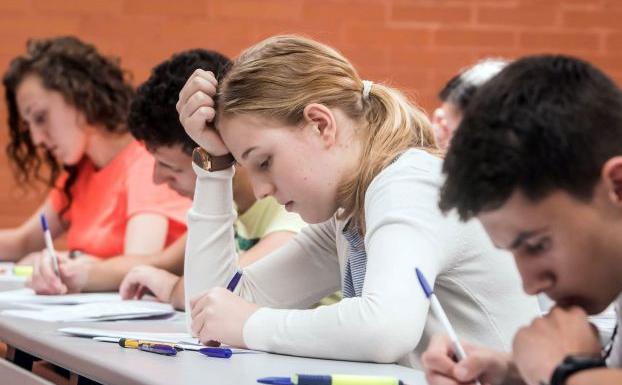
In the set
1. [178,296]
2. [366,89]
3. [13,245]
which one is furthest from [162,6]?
[366,89]

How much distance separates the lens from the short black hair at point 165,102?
7.70 feet

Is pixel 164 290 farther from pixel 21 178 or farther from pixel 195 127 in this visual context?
pixel 21 178

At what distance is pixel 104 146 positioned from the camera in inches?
133

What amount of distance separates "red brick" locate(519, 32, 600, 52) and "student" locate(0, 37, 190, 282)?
64.2 inches

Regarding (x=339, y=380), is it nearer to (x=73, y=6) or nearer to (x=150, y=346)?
(x=150, y=346)

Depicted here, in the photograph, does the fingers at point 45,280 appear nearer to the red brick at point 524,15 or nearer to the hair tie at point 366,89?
the hair tie at point 366,89

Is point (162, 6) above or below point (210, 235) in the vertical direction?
above

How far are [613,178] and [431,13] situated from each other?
3275 millimetres

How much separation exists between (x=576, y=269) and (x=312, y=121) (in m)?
0.73

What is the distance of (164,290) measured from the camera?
2.46 metres

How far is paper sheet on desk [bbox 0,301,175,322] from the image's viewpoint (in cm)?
209

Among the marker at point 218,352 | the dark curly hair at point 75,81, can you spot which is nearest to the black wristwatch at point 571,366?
the marker at point 218,352

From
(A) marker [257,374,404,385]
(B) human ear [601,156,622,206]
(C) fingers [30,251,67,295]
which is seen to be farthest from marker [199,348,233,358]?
(C) fingers [30,251,67,295]

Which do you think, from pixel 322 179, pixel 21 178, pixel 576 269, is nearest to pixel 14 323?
pixel 322 179
